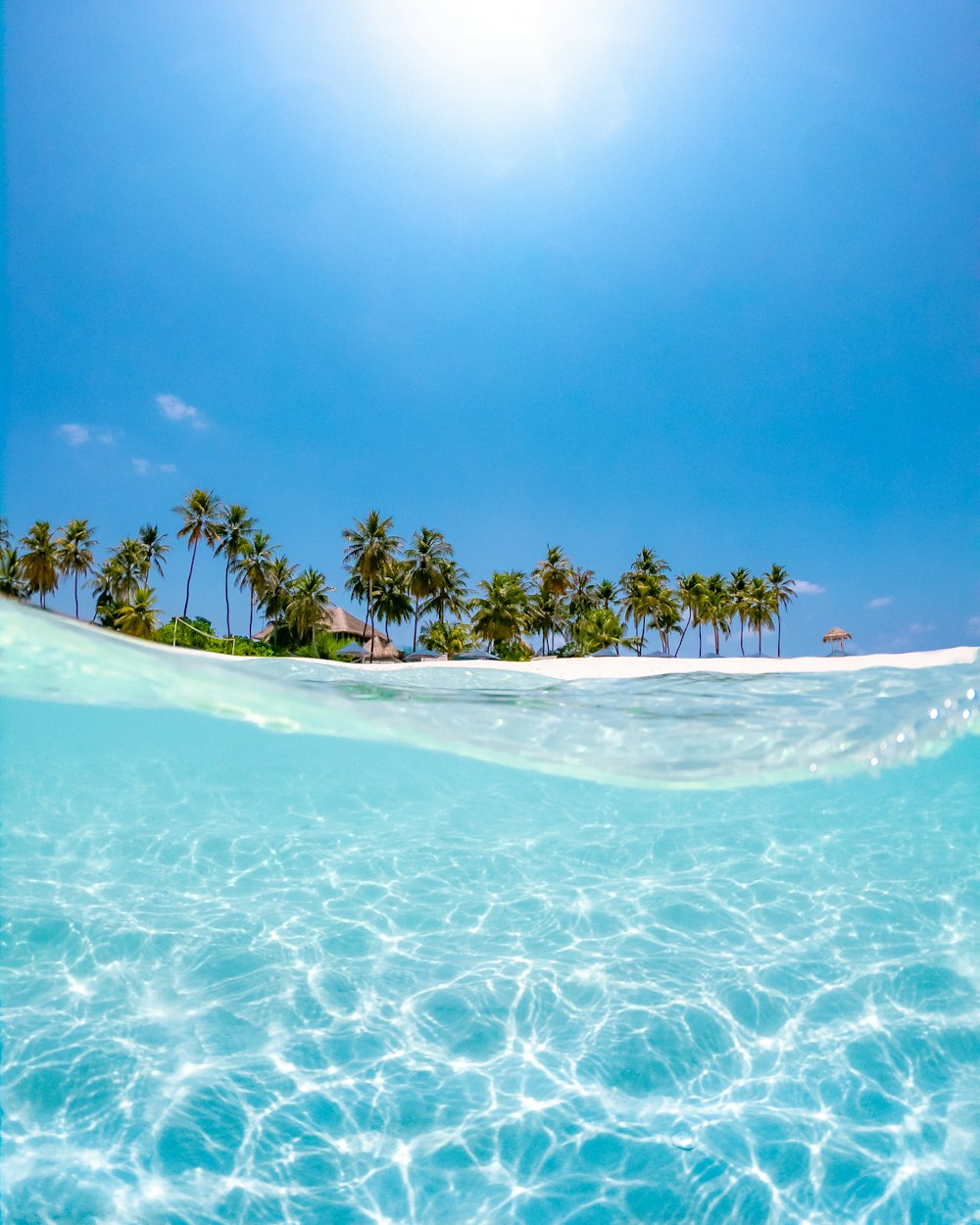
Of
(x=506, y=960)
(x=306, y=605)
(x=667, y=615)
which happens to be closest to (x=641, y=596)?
(x=667, y=615)

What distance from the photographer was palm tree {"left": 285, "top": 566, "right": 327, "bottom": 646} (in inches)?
1914

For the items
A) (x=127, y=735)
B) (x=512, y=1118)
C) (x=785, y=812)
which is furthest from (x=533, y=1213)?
(x=127, y=735)

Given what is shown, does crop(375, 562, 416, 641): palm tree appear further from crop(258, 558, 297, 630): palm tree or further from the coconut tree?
the coconut tree

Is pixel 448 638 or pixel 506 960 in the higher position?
pixel 448 638

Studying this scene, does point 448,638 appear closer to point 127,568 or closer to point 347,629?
point 347,629

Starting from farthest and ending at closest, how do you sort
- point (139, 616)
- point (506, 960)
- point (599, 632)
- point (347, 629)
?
point (347, 629) < point (599, 632) < point (139, 616) < point (506, 960)

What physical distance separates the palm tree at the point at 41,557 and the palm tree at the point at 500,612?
3171cm

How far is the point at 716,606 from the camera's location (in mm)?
60312

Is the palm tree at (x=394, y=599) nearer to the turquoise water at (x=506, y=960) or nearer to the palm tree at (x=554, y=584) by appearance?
the palm tree at (x=554, y=584)

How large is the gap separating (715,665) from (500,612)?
34920 mm

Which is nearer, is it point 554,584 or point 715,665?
point 715,665

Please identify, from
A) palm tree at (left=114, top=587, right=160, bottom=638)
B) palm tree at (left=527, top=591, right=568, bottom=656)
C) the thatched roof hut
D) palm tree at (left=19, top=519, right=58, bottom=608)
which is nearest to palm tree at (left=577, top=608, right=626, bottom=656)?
palm tree at (left=527, top=591, right=568, bottom=656)

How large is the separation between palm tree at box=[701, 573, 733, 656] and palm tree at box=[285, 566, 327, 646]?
3202 centimetres

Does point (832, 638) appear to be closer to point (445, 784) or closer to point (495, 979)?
point (445, 784)
